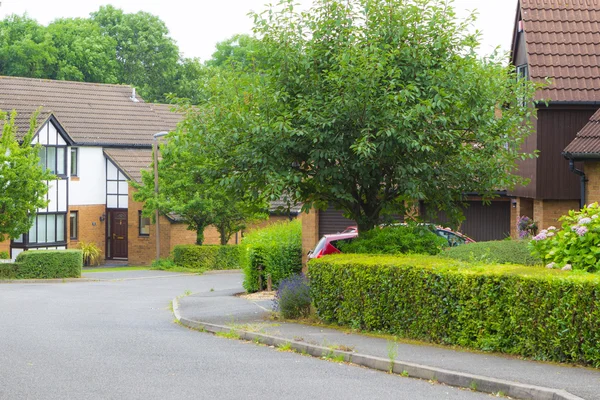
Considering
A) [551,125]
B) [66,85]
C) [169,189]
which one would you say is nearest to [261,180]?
[551,125]

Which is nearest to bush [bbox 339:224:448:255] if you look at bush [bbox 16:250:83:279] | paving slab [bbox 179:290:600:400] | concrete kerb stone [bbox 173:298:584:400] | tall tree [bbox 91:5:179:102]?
paving slab [bbox 179:290:600:400]

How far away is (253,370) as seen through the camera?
37.4 feet

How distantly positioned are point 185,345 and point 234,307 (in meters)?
6.69

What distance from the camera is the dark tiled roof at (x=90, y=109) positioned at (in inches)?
1946

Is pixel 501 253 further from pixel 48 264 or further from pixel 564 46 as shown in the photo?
pixel 48 264

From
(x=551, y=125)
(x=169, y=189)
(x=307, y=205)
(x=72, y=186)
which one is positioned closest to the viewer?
(x=307, y=205)

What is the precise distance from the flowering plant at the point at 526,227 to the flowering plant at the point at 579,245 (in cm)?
1047

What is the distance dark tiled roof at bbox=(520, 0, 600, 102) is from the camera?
76.8ft

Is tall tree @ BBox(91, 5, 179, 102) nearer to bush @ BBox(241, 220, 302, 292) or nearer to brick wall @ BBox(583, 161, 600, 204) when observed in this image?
bush @ BBox(241, 220, 302, 292)

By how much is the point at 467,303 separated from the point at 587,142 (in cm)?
1034

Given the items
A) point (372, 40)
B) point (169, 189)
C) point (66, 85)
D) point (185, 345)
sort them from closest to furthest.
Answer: point (185, 345)
point (372, 40)
point (169, 189)
point (66, 85)

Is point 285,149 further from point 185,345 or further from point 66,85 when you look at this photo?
point 66,85

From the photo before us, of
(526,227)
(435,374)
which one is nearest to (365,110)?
(435,374)

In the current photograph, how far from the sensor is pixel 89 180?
48.7m
